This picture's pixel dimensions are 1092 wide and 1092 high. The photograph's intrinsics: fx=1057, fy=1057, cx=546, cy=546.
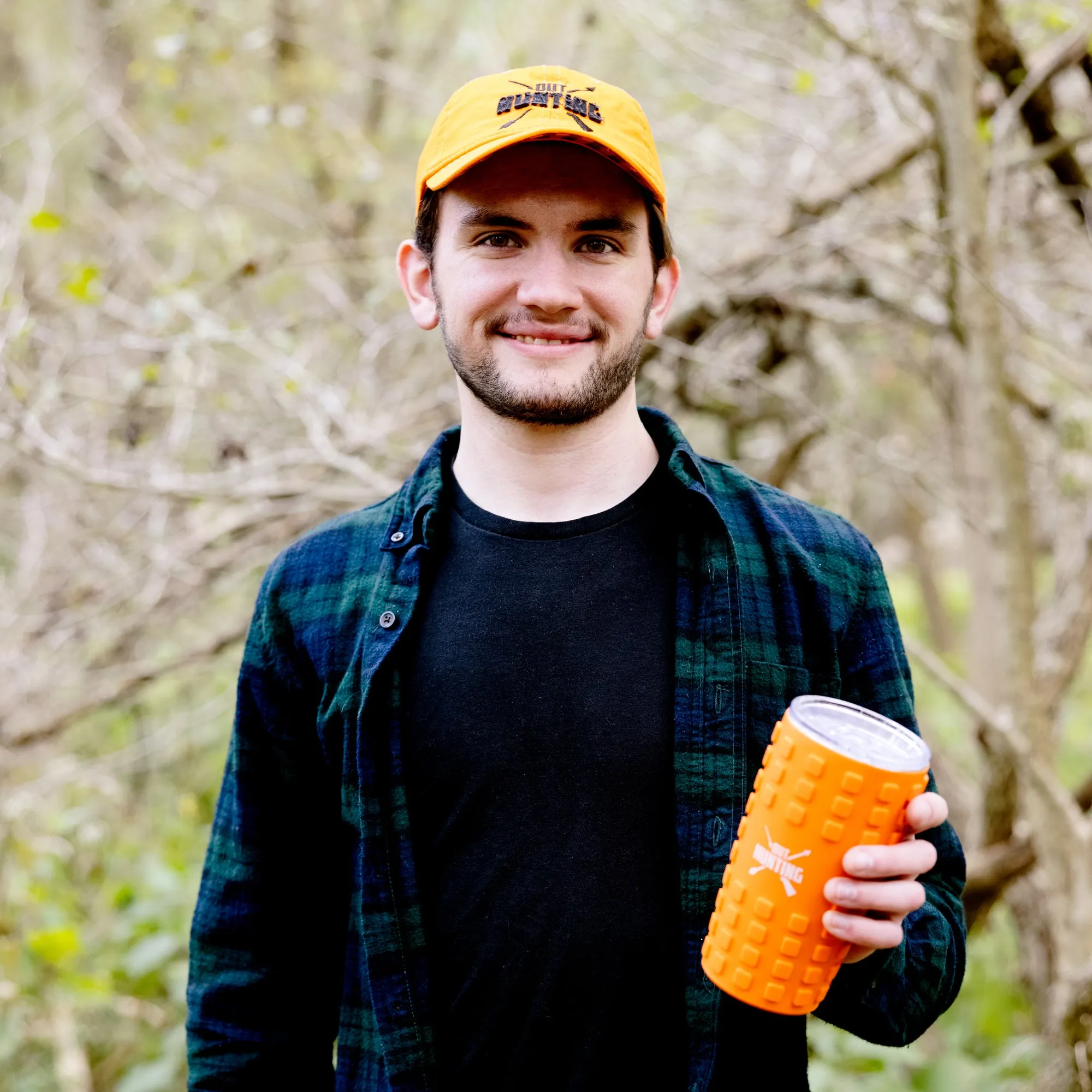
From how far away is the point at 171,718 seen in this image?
4988 mm

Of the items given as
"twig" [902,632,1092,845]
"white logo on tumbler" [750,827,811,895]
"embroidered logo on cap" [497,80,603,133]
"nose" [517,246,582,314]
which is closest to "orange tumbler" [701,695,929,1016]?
"white logo on tumbler" [750,827,811,895]

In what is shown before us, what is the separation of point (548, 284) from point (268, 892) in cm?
111

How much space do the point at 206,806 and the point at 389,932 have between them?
13.6ft

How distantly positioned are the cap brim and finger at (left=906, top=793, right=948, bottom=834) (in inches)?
41.8

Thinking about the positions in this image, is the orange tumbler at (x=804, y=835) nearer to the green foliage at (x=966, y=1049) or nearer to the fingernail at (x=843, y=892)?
the fingernail at (x=843, y=892)

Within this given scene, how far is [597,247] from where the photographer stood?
176 cm

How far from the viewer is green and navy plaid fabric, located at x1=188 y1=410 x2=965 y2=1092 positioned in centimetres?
153

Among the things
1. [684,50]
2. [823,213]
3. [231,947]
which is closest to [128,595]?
[231,947]

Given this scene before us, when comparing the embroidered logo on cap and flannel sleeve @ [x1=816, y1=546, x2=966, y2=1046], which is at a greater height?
the embroidered logo on cap

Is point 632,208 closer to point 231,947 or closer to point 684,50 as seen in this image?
point 231,947

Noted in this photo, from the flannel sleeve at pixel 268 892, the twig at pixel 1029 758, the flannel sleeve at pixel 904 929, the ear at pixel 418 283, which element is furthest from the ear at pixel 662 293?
the twig at pixel 1029 758

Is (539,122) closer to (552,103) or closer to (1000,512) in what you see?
(552,103)

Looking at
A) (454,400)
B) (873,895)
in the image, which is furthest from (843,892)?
(454,400)

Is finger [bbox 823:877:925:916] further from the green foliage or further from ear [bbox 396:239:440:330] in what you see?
the green foliage
